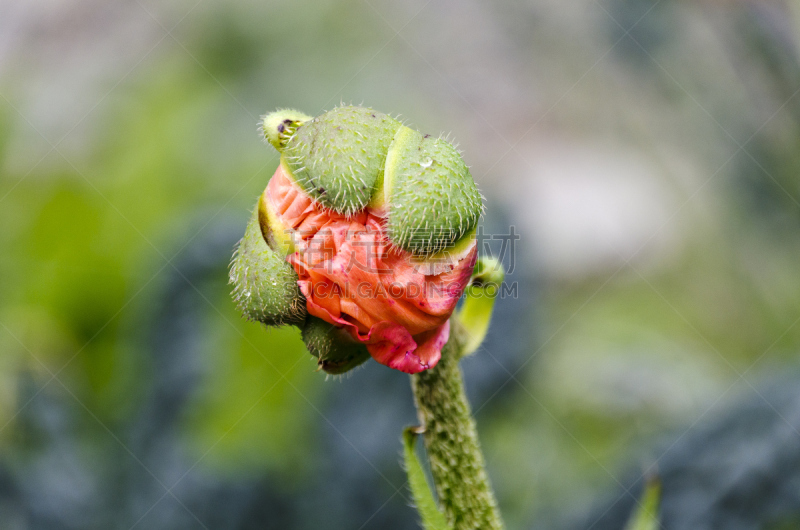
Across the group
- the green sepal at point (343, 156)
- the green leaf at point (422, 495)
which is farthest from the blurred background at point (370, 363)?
the green sepal at point (343, 156)

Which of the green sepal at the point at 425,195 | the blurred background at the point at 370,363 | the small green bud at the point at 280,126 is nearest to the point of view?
the green sepal at the point at 425,195

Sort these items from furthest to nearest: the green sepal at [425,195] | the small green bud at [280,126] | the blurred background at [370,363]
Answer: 1. the blurred background at [370,363]
2. the small green bud at [280,126]
3. the green sepal at [425,195]

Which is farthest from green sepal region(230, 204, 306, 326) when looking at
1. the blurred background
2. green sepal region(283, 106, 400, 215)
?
the blurred background

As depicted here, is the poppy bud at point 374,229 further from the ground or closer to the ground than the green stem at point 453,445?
further from the ground

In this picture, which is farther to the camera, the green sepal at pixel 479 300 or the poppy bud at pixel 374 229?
the green sepal at pixel 479 300

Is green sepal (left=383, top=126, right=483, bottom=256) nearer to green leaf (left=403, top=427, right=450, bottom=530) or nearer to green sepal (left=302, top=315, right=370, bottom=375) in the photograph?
green sepal (left=302, top=315, right=370, bottom=375)

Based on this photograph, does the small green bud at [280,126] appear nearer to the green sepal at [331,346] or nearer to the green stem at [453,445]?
the green sepal at [331,346]

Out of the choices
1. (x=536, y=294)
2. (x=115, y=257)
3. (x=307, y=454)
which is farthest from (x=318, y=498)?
(x=115, y=257)

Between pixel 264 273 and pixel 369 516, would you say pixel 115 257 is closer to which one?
pixel 369 516
